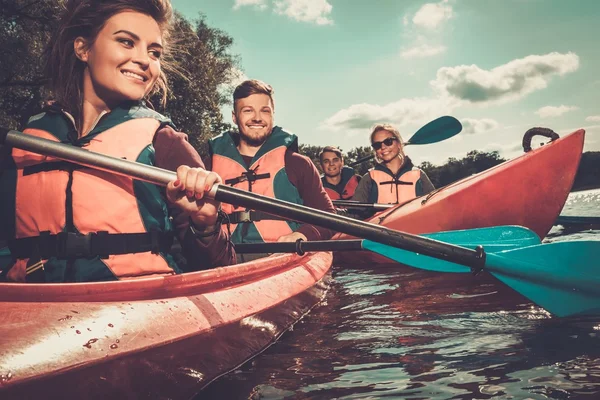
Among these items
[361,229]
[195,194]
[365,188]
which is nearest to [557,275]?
[361,229]

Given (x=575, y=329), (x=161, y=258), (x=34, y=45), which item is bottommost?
(x=575, y=329)

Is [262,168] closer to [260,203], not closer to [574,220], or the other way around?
[260,203]

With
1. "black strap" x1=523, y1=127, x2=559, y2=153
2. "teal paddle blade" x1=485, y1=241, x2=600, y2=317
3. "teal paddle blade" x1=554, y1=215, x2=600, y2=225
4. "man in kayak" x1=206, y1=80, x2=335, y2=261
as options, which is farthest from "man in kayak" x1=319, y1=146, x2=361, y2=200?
"teal paddle blade" x1=485, y1=241, x2=600, y2=317

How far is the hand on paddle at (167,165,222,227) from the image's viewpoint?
67.7 inches

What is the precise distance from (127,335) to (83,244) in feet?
1.70

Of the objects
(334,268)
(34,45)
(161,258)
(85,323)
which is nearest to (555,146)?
(334,268)

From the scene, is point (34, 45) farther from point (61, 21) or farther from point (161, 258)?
point (161, 258)

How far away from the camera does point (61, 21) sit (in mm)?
2029

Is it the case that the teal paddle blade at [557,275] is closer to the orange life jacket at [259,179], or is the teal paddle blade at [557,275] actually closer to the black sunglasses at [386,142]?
the orange life jacket at [259,179]

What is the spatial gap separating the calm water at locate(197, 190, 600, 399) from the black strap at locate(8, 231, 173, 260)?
584 mm

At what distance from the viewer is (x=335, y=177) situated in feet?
29.5

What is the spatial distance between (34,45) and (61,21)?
1118cm

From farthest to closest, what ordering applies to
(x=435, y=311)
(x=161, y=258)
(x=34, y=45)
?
(x=34, y=45) < (x=435, y=311) < (x=161, y=258)

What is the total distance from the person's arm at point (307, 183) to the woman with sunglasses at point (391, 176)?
9.11 feet
